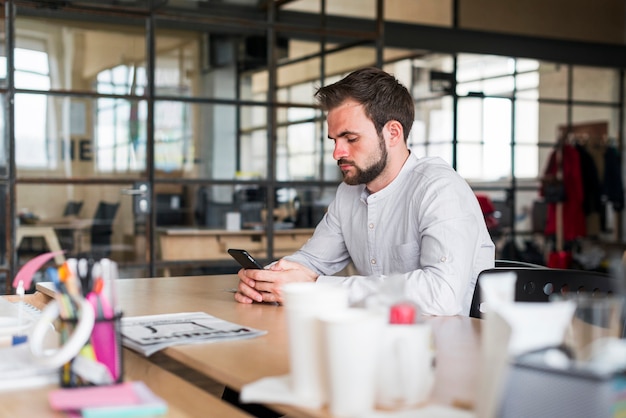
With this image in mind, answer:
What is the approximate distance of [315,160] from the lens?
247 inches

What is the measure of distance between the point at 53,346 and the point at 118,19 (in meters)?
4.22

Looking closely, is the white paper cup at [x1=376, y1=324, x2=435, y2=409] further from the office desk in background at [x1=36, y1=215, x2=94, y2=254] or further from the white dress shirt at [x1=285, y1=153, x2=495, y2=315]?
the office desk in background at [x1=36, y1=215, x2=94, y2=254]

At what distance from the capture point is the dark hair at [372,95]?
2.46 metres

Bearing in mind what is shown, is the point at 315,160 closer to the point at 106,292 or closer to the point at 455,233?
the point at 455,233

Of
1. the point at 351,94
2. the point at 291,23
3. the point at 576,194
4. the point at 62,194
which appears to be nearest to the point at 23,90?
→ the point at 62,194

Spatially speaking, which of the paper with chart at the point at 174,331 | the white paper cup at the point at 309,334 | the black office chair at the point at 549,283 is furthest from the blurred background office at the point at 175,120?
the white paper cup at the point at 309,334

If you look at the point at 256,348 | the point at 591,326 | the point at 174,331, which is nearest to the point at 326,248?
the point at 174,331

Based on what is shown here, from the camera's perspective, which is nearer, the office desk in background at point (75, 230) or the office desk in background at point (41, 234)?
the office desk in background at point (41, 234)

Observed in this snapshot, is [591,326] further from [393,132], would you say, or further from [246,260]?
[393,132]

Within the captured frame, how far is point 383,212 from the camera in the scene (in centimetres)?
249

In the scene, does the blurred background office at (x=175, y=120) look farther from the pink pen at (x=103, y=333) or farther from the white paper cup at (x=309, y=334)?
the white paper cup at (x=309, y=334)

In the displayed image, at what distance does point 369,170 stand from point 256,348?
1.04 m

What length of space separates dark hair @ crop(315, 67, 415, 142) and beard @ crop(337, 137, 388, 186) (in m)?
0.07

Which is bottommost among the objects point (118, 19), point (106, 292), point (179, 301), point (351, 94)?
point (179, 301)
